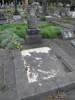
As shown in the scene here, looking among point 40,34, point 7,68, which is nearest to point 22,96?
point 7,68

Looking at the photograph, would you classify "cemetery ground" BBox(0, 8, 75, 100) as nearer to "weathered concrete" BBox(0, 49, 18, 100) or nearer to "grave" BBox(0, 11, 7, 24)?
"weathered concrete" BBox(0, 49, 18, 100)

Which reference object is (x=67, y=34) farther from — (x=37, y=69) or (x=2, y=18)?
(x=2, y=18)

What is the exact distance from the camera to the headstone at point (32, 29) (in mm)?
7520

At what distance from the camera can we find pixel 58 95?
3.74 m

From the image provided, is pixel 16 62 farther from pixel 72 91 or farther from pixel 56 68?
pixel 72 91

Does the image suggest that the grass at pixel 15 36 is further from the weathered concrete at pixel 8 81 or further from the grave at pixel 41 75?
the weathered concrete at pixel 8 81

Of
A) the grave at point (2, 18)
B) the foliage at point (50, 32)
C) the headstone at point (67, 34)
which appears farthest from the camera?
the grave at point (2, 18)

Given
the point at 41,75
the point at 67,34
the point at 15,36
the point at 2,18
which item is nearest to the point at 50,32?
the point at 67,34

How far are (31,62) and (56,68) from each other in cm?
91

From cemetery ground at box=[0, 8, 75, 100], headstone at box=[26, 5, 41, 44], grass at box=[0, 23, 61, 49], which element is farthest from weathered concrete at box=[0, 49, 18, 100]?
headstone at box=[26, 5, 41, 44]

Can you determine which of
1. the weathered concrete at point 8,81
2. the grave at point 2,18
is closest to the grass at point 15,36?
the weathered concrete at point 8,81

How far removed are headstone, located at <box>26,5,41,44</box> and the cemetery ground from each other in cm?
26

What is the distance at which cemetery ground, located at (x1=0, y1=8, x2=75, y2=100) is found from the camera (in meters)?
3.80

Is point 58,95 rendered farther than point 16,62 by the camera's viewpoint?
No
